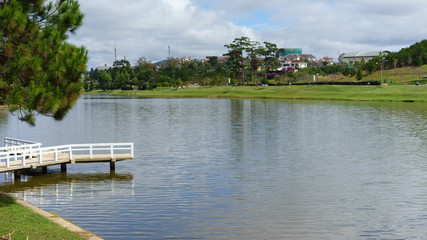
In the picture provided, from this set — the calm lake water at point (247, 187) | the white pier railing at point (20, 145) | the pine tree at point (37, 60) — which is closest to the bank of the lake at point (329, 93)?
the calm lake water at point (247, 187)

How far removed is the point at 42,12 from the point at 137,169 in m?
15.3

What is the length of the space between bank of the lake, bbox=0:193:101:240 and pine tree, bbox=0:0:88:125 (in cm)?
377

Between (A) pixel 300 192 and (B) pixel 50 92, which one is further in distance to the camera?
(A) pixel 300 192

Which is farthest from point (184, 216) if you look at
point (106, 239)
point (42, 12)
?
point (42, 12)

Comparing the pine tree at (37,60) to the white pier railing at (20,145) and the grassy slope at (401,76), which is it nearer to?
the white pier railing at (20,145)

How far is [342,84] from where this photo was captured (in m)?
145

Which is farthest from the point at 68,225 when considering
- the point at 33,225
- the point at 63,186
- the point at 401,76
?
the point at 401,76

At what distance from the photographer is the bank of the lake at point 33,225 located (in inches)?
605

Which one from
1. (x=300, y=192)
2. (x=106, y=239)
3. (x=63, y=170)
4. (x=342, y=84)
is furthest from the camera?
(x=342, y=84)

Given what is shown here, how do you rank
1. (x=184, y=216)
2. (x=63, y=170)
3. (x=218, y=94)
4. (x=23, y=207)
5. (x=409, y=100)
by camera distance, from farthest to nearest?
(x=218, y=94), (x=409, y=100), (x=63, y=170), (x=184, y=216), (x=23, y=207)

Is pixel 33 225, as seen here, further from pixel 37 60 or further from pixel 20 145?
pixel 20 145

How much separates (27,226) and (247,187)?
13.6 metres

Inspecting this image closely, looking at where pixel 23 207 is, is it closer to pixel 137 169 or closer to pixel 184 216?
pixel 184 216

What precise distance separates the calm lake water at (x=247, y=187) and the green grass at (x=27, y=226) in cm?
245
